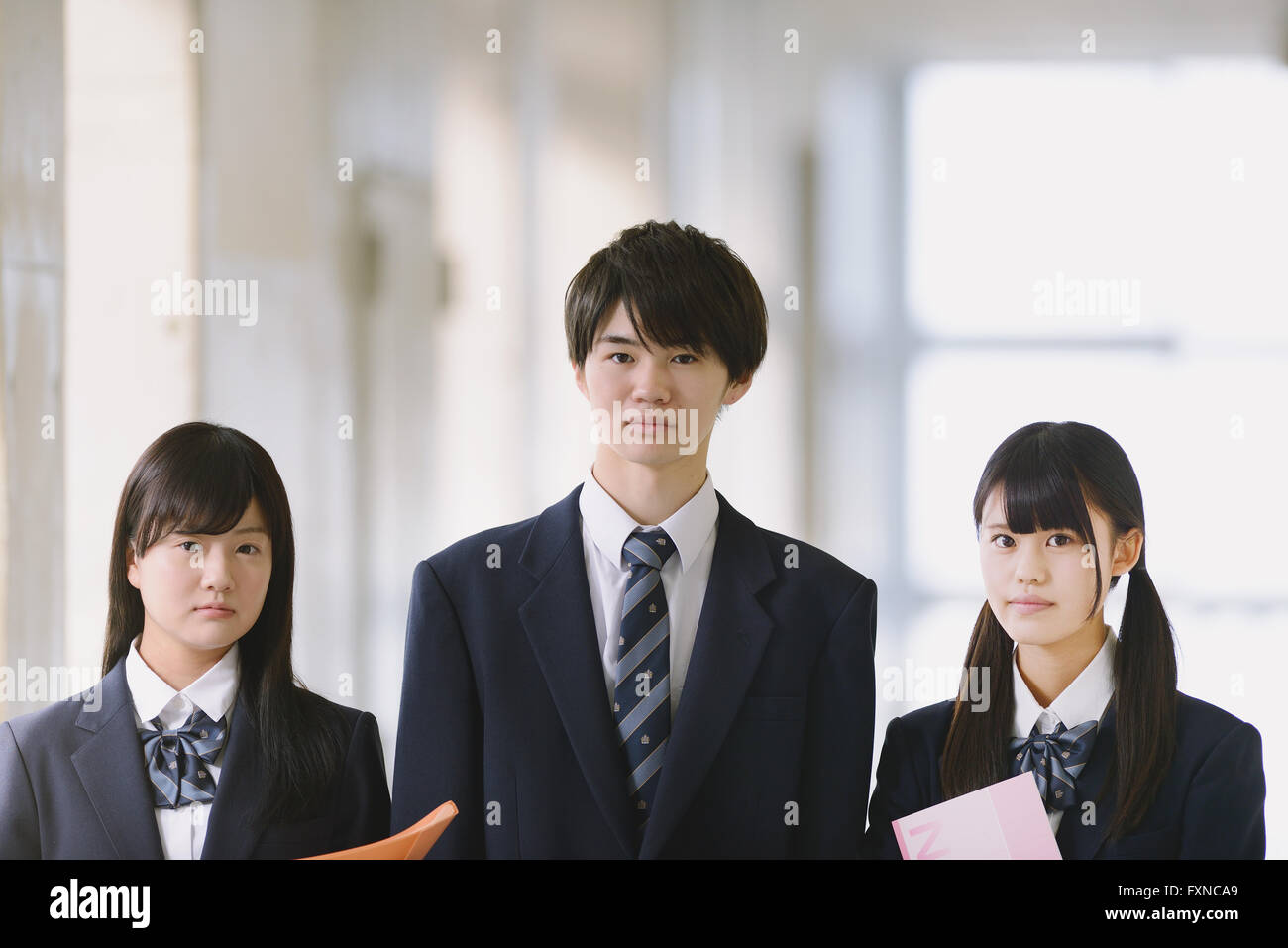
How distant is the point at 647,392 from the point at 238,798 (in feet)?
3.22

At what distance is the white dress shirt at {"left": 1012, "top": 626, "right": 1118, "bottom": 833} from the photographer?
6.79 ft

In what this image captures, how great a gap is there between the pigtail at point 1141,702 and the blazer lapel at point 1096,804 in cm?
1

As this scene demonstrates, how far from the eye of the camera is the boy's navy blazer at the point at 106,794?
6.30 feet

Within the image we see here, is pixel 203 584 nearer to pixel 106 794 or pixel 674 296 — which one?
pixel 106 794

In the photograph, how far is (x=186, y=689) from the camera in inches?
79.0

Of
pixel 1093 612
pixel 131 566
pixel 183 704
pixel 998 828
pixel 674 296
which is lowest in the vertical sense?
pixel 998 828

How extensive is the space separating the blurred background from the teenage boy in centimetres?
65

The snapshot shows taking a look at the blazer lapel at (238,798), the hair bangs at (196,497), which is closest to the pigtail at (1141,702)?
the blazer lapel at (238,798)

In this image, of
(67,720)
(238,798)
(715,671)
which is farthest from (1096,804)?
(67,720)

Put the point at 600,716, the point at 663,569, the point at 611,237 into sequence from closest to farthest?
the point at 600,716, the point at 663,569, the point at 611,237

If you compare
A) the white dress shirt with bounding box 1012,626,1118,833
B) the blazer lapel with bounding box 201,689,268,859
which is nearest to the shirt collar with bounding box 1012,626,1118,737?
the white dress shirt with bounding box 1012,626,1118,833

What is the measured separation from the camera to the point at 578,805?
75.9 inches
